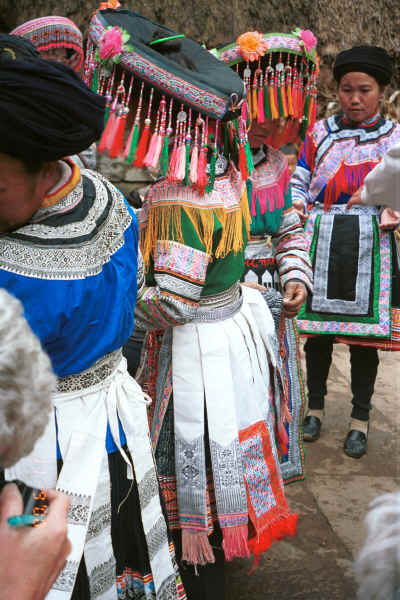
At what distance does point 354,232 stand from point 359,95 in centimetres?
78

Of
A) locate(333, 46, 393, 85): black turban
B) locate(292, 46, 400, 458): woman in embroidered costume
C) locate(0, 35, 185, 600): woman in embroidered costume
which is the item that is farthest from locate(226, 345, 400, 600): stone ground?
locate(333, 46, 393, 85): black turban

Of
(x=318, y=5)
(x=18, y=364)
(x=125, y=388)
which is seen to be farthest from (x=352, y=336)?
(x=318, y=5)

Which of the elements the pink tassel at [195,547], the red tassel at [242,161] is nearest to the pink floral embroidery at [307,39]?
Answer: the red tassel at [242,161]

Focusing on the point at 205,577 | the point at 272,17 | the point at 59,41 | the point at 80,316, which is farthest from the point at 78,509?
the point at 272,17

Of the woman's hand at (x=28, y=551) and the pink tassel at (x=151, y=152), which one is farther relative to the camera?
the pink tassel at (x=151, y=152)

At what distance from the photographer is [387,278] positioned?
3.29 meters

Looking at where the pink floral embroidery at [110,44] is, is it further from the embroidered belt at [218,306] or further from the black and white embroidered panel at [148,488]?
the black and white embroidered panel at [148,488]

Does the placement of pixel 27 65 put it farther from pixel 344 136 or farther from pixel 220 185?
pixel 344 136

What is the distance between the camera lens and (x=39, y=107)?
1123 mm

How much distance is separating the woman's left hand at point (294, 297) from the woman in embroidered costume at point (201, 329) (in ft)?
1.04

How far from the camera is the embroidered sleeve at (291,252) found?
246 centimetres

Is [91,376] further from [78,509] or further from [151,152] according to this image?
[151,152]

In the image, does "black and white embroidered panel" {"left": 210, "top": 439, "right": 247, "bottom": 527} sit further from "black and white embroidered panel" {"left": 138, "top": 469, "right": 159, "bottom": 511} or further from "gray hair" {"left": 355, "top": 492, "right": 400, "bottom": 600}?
"gray hair" {"left": 355, "top": 492, "right": 400, "bottom": 600}

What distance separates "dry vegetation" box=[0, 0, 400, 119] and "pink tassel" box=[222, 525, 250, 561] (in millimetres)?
4884
